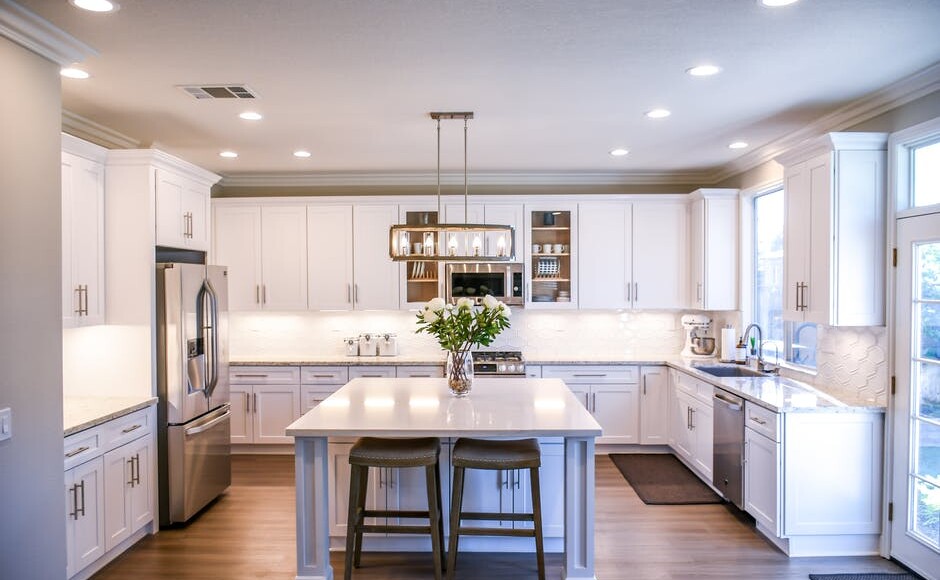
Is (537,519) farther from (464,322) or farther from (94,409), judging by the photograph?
(94,409)

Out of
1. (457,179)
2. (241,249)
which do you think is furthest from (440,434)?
(241,249)

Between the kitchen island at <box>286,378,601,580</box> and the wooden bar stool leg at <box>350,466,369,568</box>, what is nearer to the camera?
the kitchen island at <box>286,378,601,580</box>

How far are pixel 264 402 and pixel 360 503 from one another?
265 cm

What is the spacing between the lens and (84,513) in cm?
316

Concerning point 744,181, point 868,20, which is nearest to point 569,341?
point 744,181

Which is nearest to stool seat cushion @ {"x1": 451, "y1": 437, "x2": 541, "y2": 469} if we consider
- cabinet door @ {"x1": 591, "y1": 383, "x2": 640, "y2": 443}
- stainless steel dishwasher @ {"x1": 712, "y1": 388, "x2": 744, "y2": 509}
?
stainless steel dishwasher @ {"x1": 712, "y1": 388, "x2": 744, "y2": 509}

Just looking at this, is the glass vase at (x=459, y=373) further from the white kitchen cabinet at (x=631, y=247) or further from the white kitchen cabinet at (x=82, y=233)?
the white kitchen cabinet at (x=631, y=247)

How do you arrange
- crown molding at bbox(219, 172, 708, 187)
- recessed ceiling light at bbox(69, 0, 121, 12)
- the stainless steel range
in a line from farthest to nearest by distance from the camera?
crown molding at bbox(219, 172, 708, 187) → the stainless steel range → recessed ceiling light at bbox(69, 0, 121, 12)

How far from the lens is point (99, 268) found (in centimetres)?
373

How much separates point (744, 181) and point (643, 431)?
246 centimetres

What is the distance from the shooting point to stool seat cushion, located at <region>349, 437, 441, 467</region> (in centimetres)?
297

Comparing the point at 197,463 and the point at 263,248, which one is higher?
the point at 263,248

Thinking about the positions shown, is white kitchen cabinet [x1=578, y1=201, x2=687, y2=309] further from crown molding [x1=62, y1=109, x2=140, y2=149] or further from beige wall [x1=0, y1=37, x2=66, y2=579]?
beige wall [x1=0, y1=37, x2=66, y2=579]

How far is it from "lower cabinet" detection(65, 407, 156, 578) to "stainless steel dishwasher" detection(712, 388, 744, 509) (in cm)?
380
